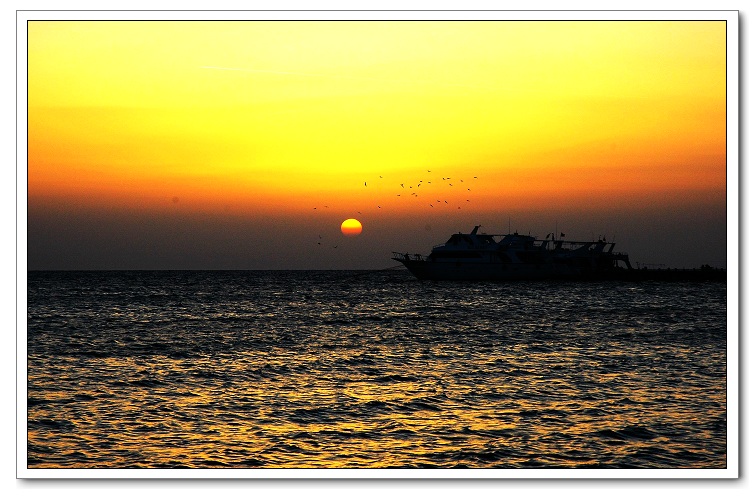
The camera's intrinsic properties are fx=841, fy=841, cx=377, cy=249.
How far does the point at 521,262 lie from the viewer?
68312mm

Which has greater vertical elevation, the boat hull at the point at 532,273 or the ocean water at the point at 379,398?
the boat hull at the point at 532,273

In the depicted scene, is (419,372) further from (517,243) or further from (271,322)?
(517,243)

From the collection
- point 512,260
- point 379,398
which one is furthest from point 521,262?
point 379,398

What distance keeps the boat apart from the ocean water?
40.9 m

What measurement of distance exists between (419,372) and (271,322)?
50.3 ft

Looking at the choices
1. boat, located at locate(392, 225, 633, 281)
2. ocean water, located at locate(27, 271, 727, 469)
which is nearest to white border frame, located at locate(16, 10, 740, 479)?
ocean water, located at locate(27, 271, 727, 469)

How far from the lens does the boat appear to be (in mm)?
66375

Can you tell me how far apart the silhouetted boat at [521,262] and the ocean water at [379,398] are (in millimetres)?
40935

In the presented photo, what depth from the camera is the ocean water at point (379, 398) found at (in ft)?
26.9

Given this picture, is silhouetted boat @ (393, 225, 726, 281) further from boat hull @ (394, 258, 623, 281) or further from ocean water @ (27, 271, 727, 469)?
ocean water @ (27, 271, 727, 469)
